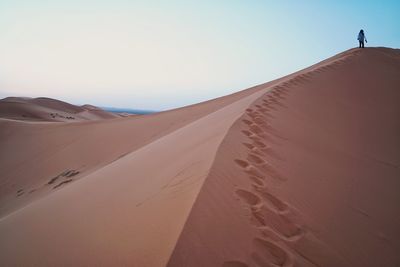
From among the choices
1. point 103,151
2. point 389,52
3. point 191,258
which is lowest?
point 103,151

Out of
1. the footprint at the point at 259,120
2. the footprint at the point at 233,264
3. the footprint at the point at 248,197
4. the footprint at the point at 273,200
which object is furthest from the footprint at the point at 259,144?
the footprint at the point at 233,264

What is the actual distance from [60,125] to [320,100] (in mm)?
10574

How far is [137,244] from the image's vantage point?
1962 mm

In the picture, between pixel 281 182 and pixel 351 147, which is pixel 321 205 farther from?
pixel 351 147

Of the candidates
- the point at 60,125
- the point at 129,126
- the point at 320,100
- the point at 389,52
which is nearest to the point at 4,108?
the point at 60,125

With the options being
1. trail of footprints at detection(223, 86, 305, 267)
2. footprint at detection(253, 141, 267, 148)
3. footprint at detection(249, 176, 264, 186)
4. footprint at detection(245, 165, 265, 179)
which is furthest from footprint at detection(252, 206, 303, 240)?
footprint at detection(253, 141, 267, 148)

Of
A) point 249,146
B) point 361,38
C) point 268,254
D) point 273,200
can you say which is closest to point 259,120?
point 249,146

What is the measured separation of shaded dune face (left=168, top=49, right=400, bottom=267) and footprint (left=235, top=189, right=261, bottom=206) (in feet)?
0.04

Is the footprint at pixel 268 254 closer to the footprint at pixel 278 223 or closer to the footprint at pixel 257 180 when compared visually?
the footprint at pixel 278 223

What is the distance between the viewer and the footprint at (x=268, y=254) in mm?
1854

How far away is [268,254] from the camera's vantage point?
1.93 meters

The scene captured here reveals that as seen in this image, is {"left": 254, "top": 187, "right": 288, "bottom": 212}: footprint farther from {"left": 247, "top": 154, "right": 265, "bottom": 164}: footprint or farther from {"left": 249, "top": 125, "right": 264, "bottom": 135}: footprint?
{"left": 249, "top": 125, "right": 264, "bottom": 135}: footprint

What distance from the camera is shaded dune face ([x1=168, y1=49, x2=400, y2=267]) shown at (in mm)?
1950

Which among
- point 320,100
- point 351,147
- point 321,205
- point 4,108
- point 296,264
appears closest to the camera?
point 296,264
